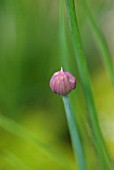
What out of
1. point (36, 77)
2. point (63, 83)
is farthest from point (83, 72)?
point (36, 77)

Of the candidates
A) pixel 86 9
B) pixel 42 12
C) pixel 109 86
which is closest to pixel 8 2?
pixel 42 12

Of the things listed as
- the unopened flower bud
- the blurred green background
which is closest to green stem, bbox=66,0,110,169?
the unopened flower bud

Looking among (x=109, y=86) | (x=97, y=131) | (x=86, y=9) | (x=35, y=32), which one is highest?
(x=35, y=32)

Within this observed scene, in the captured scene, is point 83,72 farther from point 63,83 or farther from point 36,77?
point 36,77

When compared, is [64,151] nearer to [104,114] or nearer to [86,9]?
[104,114]

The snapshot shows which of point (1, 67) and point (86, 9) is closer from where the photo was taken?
point (86, 9)

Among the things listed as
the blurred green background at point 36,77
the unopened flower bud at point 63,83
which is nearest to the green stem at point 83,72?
the unopened flower bud at point 63,83

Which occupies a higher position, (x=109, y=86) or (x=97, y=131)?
(x=109, y=86)
